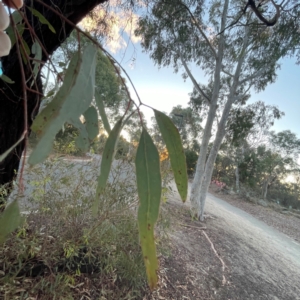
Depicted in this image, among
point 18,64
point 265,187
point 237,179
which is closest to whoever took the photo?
point 18,64

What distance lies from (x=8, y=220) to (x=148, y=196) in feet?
0.52

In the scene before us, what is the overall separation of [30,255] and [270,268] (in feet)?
7.09

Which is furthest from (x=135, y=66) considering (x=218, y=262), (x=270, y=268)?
(x=270, y=268)

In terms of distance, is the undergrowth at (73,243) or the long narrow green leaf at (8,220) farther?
the undergrowth at (73,243)

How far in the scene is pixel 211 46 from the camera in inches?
149

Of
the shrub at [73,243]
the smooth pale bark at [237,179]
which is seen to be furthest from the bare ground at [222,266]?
the smooth pale bark at [237,179]

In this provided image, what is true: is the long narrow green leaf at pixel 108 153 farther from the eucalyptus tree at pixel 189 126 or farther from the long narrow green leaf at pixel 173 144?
the eucalyptus tree at pixel 189 126

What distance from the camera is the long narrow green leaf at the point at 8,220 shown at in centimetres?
26

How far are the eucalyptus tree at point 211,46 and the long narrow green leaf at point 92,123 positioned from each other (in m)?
3.18

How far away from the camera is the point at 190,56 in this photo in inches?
166

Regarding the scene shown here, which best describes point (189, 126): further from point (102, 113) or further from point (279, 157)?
point (102, 113)

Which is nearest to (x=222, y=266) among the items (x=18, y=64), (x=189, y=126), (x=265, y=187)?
(x=18, y=64)

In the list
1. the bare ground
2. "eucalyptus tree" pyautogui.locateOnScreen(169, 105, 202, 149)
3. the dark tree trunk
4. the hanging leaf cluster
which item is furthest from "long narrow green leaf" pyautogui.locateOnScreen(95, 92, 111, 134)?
"eucalyptus tree" pyautogui.locateOnScreen(169, 105, 202, 149)

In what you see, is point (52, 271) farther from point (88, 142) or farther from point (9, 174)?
point (88, 142)
